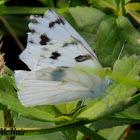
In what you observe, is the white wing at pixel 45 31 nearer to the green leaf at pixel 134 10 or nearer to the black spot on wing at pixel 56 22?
the black spot on wing at pixel 56 22

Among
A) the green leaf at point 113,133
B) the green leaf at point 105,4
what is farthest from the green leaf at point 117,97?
the green leaf at point 105,4

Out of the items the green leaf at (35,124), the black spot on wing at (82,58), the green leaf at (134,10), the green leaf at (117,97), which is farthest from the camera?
the green leaf at (134,10)

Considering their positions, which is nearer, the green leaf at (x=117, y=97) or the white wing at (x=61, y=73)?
the green leaf at (x=117, y=97)

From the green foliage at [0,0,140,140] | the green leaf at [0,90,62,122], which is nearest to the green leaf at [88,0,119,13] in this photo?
the green foliage at [0,0,140,140]

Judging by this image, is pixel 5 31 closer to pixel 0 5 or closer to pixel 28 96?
pixel 0 5

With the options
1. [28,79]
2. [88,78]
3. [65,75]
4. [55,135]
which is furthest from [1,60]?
[55,135]

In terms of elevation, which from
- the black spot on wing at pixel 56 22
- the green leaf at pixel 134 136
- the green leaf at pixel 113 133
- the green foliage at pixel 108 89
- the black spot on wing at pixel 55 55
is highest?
the black spot on wing at pixel 56 22

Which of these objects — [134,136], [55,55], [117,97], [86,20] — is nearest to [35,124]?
[55,55]

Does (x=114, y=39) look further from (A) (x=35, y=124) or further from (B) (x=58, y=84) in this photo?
(A) (x=35, y=124)

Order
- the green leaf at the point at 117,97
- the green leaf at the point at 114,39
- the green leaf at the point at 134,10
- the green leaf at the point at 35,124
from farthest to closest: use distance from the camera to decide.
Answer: the green leaf at the point at 134,10 → the green leaf at the point at 114,39 → the green leaf at the point at 35,124 → the green leaf at the point at 117,97
